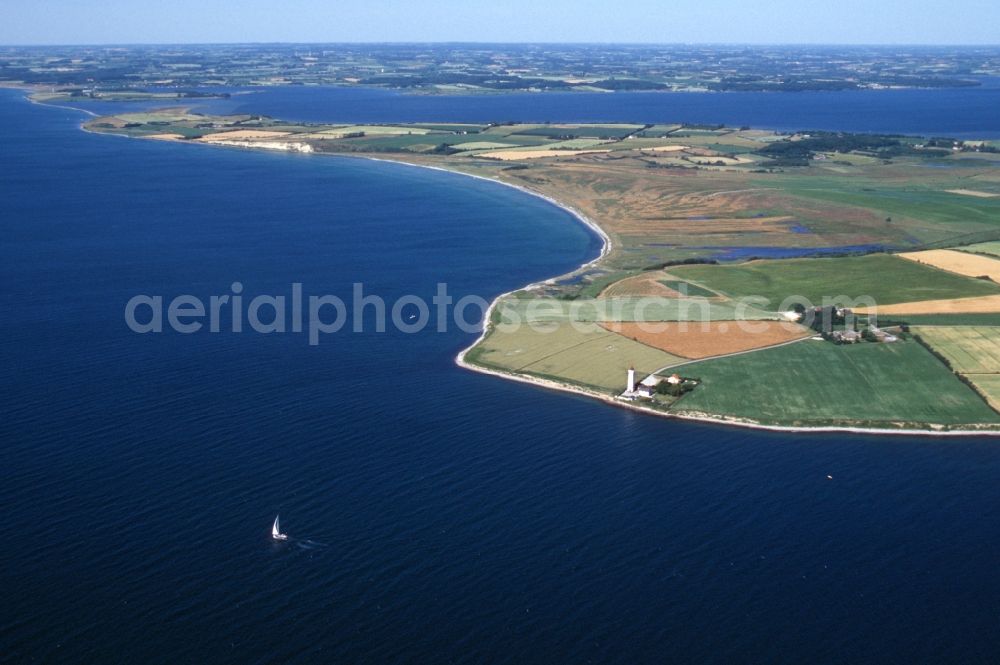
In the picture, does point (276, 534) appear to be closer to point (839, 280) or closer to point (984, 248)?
point (839, 280)

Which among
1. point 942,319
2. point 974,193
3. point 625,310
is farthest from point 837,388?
point 974,193

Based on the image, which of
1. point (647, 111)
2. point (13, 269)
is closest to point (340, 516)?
point (13, 269)

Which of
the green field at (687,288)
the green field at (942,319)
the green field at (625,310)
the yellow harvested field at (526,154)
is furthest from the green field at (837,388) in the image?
the yellow harvested field at (526,154)

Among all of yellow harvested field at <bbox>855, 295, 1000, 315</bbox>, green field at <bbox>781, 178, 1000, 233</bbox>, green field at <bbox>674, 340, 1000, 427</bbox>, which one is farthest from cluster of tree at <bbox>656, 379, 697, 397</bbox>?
green field at <bbox>781, 178, 1000, 233</bbox>

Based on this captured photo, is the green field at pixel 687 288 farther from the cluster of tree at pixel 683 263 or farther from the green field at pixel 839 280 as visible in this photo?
the cluster of tree at pixel 683 263

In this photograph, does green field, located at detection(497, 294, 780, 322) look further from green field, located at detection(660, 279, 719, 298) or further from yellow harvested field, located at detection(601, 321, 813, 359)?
green field, located at detection(660, 279, 719, 298)
